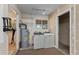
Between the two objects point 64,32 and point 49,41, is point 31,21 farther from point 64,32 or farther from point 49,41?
point 64,32

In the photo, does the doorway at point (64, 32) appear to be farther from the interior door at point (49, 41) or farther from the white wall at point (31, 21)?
the white wall at point (31, 21)

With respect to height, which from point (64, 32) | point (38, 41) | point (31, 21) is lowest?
point (38, 41)

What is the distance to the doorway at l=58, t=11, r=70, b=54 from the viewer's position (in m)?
1.37

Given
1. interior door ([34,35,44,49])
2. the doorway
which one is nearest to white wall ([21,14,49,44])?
interior door ([34,35,44,49])

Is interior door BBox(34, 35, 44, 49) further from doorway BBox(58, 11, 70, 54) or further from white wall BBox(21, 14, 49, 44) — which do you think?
doorway BBox(58, 11, 70, 54)

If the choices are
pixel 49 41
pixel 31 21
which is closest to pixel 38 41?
pixel 49 41

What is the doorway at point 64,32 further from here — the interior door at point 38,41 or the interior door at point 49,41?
the interior door at point 38,41

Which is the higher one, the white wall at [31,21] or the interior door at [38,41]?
the white wall at [31,21]

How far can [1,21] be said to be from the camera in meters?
1.07

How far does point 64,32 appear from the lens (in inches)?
56.5

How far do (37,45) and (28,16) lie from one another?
0.49 meters

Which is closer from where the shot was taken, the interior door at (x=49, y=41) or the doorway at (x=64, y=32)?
the doorway at (x=64, y=32)

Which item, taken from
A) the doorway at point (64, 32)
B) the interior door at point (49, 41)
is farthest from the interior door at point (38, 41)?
the doorway at point (64, 32)

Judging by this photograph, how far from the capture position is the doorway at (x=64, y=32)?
4.48 feet
